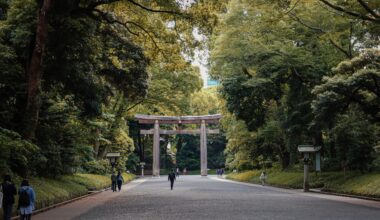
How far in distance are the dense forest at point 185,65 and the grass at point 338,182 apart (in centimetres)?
87

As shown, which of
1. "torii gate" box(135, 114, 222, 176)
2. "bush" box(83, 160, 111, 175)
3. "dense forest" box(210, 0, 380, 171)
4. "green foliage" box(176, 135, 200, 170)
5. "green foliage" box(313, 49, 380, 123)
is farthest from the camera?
"green foliage" box(176, 135, 200, 170)

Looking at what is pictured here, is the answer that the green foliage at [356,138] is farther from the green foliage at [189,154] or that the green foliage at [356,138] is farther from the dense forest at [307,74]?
the green foliage at [189,154]

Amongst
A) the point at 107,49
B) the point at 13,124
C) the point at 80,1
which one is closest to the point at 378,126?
the point at 107,49

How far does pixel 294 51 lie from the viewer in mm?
26141

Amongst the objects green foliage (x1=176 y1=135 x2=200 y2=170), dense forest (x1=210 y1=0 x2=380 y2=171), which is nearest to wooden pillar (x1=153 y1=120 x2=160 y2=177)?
green foliage (x1=176 y1=135 x2=200 y2=170)

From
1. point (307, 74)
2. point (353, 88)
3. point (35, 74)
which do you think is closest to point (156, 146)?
point (307, 74)

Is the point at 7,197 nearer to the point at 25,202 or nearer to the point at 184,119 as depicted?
the point at 25,202

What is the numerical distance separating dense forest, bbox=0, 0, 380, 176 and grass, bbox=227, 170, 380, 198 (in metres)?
0.87

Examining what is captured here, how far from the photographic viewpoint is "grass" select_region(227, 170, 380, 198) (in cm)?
2070

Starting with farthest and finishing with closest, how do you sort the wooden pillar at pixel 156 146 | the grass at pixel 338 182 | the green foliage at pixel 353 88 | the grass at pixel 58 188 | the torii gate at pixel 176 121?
the wooden pillar at pixel 156 146
the torii gate at pixel 176 121
the grass at pixel 338 182
the green foliage at pixel 353 88
the grass at pixel 58 188

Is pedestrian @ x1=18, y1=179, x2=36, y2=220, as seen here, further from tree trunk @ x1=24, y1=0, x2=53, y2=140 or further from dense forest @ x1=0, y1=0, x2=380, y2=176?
tree trunk @ x1=24, y1=0, x2=53, y2=140

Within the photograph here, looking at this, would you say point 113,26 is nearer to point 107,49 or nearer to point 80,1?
point 107,49

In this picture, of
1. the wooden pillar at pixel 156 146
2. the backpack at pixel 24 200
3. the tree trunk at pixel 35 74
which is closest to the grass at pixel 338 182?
the tree trunk at pixel 35 74

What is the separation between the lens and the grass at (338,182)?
815 inches
